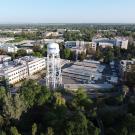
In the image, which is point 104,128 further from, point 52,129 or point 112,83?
point 112,83

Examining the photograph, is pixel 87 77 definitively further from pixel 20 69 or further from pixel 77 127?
pixel 77 127

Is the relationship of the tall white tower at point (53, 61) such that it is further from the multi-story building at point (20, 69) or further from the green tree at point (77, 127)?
the green tree at point (77, 127)

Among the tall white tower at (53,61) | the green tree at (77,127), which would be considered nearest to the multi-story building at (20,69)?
the tall white tower at (53,61)

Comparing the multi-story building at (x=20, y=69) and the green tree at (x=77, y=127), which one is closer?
the green tree at (x=77, y=127)

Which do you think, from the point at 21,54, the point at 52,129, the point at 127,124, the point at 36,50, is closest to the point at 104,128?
the point at 127,124

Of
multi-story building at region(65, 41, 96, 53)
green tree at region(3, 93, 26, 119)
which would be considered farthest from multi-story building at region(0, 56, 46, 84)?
green tree at region(3, 93, 26, 119)

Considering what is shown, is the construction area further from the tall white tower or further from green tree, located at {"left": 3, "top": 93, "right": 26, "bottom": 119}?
green tree, located at {"left": 3, "top": 93, "right": 26, "bottom": 119}

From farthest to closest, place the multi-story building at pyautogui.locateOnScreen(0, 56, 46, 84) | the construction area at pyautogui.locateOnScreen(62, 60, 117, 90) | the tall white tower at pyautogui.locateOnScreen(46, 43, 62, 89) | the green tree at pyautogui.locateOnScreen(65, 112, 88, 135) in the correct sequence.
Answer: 1. the multi-story building at pyautogui.locateOnScreen(0, 56, 46, 84)
2. the construction area at pyautogui.locateOnScreen(62, 60, 117, 90)
3. the tall white tower at pyautogui.locateOnScreen(46, 43, 62, 89)
4. the green tree at pyautogui.locateOnScreen(65, 112, 88, 135)

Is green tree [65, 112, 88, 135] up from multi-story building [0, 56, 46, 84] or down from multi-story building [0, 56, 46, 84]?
up

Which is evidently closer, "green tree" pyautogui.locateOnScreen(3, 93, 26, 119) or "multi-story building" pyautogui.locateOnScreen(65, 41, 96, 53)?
"green tree" pyautogui.locateOnScreen(3, 93, 26, 119)
